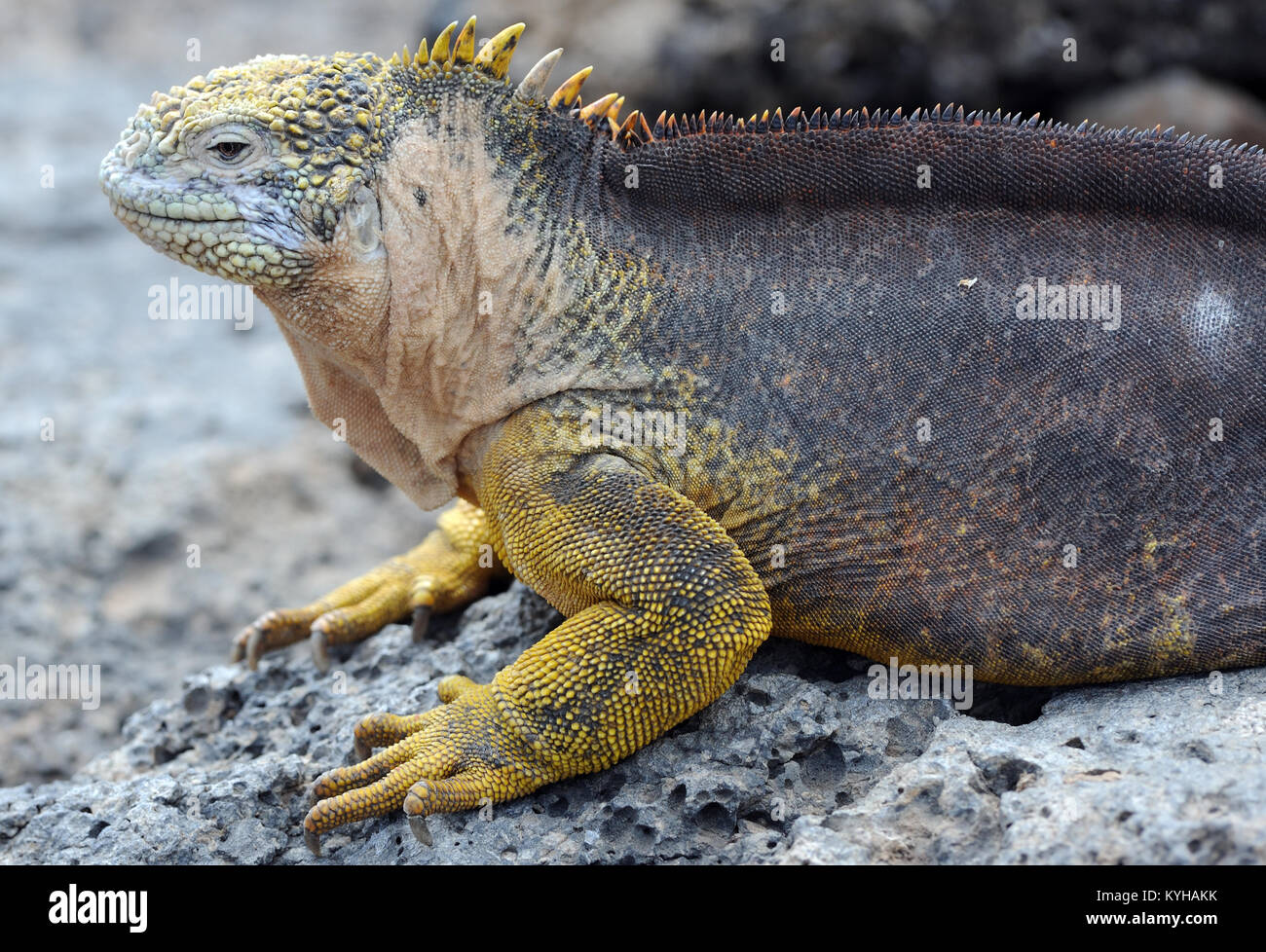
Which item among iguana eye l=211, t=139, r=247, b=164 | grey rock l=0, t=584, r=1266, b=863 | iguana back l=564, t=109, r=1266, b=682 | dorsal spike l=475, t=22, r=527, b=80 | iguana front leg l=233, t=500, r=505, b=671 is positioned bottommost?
grey rock l=0, t=584, r=1266, b=863

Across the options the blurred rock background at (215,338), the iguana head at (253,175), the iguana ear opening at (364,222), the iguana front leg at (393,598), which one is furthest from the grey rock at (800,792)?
the blurred rock background at (215,338)

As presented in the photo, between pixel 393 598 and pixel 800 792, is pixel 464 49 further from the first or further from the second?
pixel 800 792

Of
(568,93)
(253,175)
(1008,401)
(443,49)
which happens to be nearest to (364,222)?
(253,175)

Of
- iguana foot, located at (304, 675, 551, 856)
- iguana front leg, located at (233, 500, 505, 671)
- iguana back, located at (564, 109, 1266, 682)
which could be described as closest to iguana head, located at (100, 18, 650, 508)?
iguana back, located at (564, 109, 1266, 682)

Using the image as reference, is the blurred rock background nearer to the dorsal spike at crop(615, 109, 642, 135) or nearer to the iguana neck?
the iguana neck

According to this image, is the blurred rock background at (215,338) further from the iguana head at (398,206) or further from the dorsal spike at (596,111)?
the dorsal spike at (596,111)
